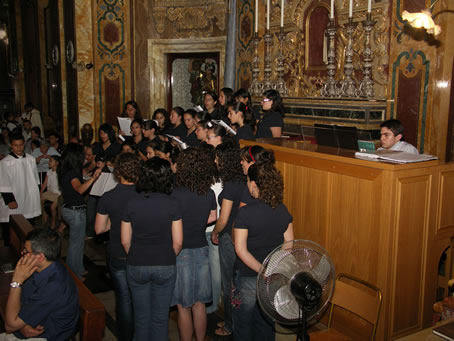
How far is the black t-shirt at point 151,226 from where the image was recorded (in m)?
3.41

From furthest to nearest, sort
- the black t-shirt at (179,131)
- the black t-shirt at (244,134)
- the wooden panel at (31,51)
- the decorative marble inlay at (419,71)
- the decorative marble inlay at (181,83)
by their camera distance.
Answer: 1. the wooden panel at (31,51)
2. the decorative marble inlay at (181,83)
3. the black t-shirt at (179,131)
4. the decorative marble inlay at (419,71)
5. the black t-shirt at (244,134)

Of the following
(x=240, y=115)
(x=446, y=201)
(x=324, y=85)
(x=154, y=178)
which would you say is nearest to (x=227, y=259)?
(x=154, y=178)

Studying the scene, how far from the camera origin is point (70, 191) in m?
5.36

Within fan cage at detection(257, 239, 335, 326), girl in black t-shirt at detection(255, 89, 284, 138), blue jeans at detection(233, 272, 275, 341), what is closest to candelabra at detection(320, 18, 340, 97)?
girl in black t-shirt at detection(255, 89, 284, 138)

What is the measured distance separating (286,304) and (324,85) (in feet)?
16.0

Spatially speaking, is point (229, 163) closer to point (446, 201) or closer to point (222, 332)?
point (222, 332)

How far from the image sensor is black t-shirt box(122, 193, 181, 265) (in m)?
3.41

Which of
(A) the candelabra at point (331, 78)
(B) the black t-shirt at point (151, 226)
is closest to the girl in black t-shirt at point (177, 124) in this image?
(A) the candelabra at point (331, 78)

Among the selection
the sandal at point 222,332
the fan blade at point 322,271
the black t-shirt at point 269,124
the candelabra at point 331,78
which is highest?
the candelabra at point 331,78

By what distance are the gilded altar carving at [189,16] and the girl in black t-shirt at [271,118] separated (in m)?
5.22

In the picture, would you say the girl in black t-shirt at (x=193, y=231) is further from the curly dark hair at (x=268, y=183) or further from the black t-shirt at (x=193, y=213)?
the curly dark hair at (x=268, y=183)

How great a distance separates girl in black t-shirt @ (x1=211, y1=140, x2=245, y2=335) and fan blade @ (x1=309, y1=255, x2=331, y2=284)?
48.0 inches

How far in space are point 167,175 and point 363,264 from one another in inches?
68.0

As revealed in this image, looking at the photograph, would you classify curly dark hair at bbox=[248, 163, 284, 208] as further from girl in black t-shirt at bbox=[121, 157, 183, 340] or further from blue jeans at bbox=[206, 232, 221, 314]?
blue jeans at bbox=[206, 232, 221, 314]
